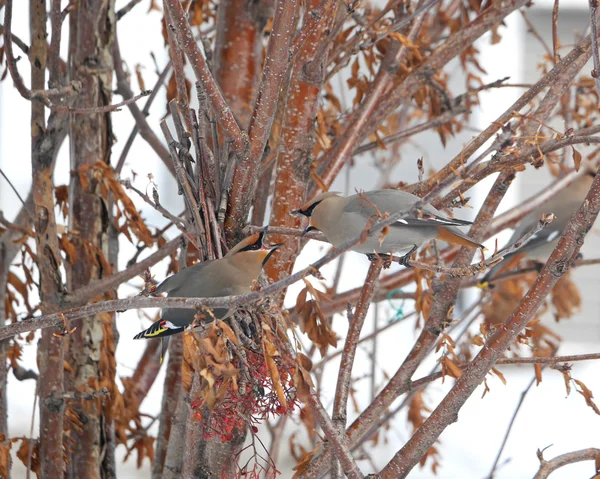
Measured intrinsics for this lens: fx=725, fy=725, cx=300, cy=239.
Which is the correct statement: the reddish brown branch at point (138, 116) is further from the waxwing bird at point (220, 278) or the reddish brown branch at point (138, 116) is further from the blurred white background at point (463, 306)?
the blurred white background at point (463, 306)

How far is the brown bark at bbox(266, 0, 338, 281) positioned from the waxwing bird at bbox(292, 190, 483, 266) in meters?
0.15

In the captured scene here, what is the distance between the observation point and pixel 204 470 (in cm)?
108

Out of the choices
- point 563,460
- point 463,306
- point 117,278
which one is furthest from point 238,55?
point 463,306

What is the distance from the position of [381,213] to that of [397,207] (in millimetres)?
23

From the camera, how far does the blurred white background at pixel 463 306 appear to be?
3.10m

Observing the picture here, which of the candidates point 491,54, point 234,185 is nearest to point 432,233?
point 234,185

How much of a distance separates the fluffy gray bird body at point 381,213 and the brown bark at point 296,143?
16 centimetres

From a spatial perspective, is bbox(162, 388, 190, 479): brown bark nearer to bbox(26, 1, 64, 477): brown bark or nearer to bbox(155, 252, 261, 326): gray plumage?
bbox(26, 1, 64, 477): brown bark

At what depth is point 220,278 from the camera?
2.99ft

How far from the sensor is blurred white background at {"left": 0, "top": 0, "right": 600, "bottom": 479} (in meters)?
3.10

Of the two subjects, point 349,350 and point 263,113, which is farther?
point 349,350

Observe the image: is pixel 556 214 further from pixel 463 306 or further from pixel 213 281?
pixel 463 306

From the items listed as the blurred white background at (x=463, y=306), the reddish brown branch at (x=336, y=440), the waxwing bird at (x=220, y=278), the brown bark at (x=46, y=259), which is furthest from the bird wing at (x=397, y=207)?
the blurred white background at (x=463, y=306)

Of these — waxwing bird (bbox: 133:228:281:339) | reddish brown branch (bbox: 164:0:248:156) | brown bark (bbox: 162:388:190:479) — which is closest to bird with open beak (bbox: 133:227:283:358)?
waxwing bird (bbox: 133:228:281:339)
